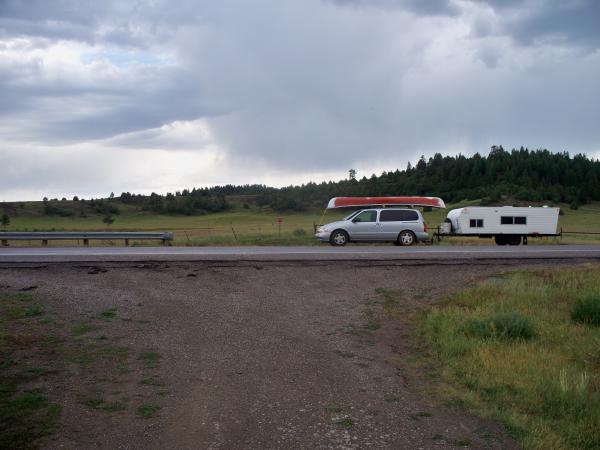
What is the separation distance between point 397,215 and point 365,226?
1.48 m

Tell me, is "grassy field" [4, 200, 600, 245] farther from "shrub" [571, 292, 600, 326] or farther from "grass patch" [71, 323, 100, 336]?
"grass patch" [71, 323, 100, 336]

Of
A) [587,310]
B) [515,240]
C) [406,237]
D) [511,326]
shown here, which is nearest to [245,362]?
[511,326]

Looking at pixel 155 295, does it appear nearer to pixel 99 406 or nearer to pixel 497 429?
pixel 99 406

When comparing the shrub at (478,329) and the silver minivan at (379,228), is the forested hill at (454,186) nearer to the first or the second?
the silver minivan at (379,228)

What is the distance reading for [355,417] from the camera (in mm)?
6844

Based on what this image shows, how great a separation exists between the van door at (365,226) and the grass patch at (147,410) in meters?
19.5

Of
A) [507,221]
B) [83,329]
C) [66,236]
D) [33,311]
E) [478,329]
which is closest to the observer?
[83,329]

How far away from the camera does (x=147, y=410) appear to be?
269 inches

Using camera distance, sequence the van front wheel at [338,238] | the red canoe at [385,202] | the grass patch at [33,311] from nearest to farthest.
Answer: the grass patch at [33,311]
the van front wheel at [338,238]
the red canoe at [385,202]

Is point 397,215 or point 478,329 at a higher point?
point 397,215

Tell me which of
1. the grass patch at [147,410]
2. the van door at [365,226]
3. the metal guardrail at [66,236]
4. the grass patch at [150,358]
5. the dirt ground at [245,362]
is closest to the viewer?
the dirt ground at [245,362]

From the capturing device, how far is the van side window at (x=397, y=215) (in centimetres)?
2592

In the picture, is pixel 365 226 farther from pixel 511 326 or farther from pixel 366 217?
pixel 511 326

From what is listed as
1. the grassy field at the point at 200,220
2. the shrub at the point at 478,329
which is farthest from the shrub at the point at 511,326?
the grassy field at the point at 200,220
